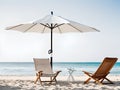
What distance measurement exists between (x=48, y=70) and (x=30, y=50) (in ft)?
59.3

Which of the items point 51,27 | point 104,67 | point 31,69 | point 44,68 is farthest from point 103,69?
point 31,69

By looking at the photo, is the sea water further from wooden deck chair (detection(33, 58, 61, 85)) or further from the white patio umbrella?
wooden deck chair (detection(33, 58, 61, 85))

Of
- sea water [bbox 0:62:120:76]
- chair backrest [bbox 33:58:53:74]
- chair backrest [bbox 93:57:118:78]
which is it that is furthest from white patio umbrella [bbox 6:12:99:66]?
sea water [bbox 0:62:120:76]

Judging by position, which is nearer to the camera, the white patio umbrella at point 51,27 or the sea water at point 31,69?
the white patio umbrella at point 51,27

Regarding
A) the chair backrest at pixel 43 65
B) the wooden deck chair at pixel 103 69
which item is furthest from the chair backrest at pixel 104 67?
the chair backrest at pixel 43 65

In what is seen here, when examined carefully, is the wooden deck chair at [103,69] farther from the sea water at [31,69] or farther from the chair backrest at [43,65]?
the sea water at [31,69]

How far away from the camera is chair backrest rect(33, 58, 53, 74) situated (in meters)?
8.15

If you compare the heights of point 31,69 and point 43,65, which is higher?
point 43,65

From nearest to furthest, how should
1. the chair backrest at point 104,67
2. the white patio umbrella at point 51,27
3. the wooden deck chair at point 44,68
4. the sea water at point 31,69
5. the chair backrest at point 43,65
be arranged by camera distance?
the chair backrest at point 104,67 → the wooden deck chair at point 44,68 → the chair backrest at point 43,65 → the white patio umbrella at point 51,27 → the sea water at point 31,69

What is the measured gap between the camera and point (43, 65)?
826 centimetres

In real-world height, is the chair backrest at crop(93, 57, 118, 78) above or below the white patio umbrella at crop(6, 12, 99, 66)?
below

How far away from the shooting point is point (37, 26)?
9.28 m

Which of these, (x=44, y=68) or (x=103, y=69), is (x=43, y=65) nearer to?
(x=44, y=68)

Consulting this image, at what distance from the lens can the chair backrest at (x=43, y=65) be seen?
8148 mm
